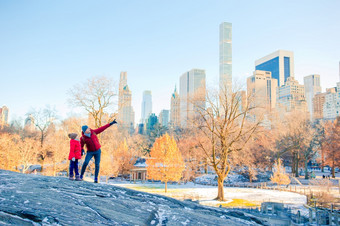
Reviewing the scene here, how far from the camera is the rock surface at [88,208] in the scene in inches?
131

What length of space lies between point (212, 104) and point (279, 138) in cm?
3518

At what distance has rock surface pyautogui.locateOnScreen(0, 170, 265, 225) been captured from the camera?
3316 mm

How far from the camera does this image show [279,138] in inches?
2066

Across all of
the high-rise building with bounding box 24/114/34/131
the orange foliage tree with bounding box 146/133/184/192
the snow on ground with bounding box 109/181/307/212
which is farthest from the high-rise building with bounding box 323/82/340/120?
the high-rise building with bounding box 24/114/34/131

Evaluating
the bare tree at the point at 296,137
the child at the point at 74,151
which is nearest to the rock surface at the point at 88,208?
the child at the point at 74,151

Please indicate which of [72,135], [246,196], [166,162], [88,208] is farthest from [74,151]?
[166,162]

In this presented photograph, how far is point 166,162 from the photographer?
34.1m

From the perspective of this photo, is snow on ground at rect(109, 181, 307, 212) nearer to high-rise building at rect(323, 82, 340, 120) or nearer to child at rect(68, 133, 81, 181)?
child at rect(68, 133, 81, 181)

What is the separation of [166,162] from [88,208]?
30.7 metres

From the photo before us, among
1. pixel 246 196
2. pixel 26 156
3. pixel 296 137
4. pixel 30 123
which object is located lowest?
pixel 246 196

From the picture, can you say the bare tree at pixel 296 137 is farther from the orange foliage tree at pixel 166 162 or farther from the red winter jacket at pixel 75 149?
the red winter jacket at pixel 75 149

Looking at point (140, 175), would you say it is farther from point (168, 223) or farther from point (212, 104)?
point (168, 223)

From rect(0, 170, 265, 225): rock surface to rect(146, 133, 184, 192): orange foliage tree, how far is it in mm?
28925

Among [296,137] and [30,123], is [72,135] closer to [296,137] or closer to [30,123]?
[296,137]
